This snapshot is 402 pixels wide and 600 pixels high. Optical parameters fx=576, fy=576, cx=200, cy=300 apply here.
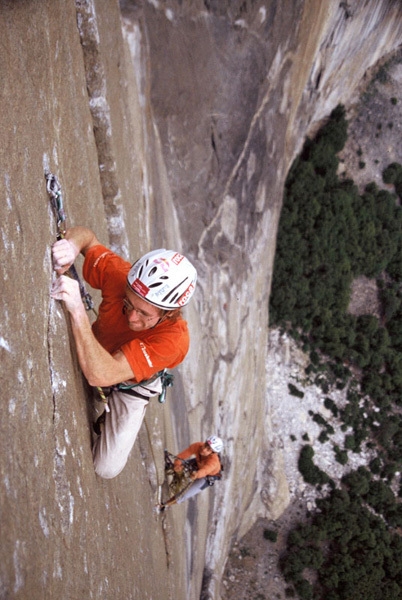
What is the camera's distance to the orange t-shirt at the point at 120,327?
4621 mm

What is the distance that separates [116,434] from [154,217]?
5777 millimetres

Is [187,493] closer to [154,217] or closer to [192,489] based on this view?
[192,489]

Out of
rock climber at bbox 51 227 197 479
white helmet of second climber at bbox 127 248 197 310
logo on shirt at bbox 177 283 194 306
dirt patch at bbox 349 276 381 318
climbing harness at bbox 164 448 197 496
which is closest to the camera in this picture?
rock climber at bbox 51 227 197 479

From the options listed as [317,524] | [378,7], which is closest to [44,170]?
[378,7]

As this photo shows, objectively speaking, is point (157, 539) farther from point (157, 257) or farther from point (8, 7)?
point (8, 7)

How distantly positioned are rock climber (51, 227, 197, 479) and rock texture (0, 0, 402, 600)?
0.19m

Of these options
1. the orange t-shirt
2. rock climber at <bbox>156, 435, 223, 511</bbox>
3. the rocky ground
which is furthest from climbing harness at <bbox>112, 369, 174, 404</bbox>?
the rocky ground

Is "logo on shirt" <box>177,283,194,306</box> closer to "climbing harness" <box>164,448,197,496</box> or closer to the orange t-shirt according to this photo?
the orange t-shirt

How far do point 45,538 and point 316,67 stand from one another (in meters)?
15.9

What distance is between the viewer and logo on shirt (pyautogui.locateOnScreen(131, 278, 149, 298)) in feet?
14.6

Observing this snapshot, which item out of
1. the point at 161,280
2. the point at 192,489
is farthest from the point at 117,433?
the point at 192,489

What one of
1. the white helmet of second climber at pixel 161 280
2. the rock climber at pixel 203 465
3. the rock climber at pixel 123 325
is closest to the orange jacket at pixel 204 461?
the rock climber at pixel 203 465

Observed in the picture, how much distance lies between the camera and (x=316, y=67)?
16516 mm

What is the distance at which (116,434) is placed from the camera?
5086 mm
